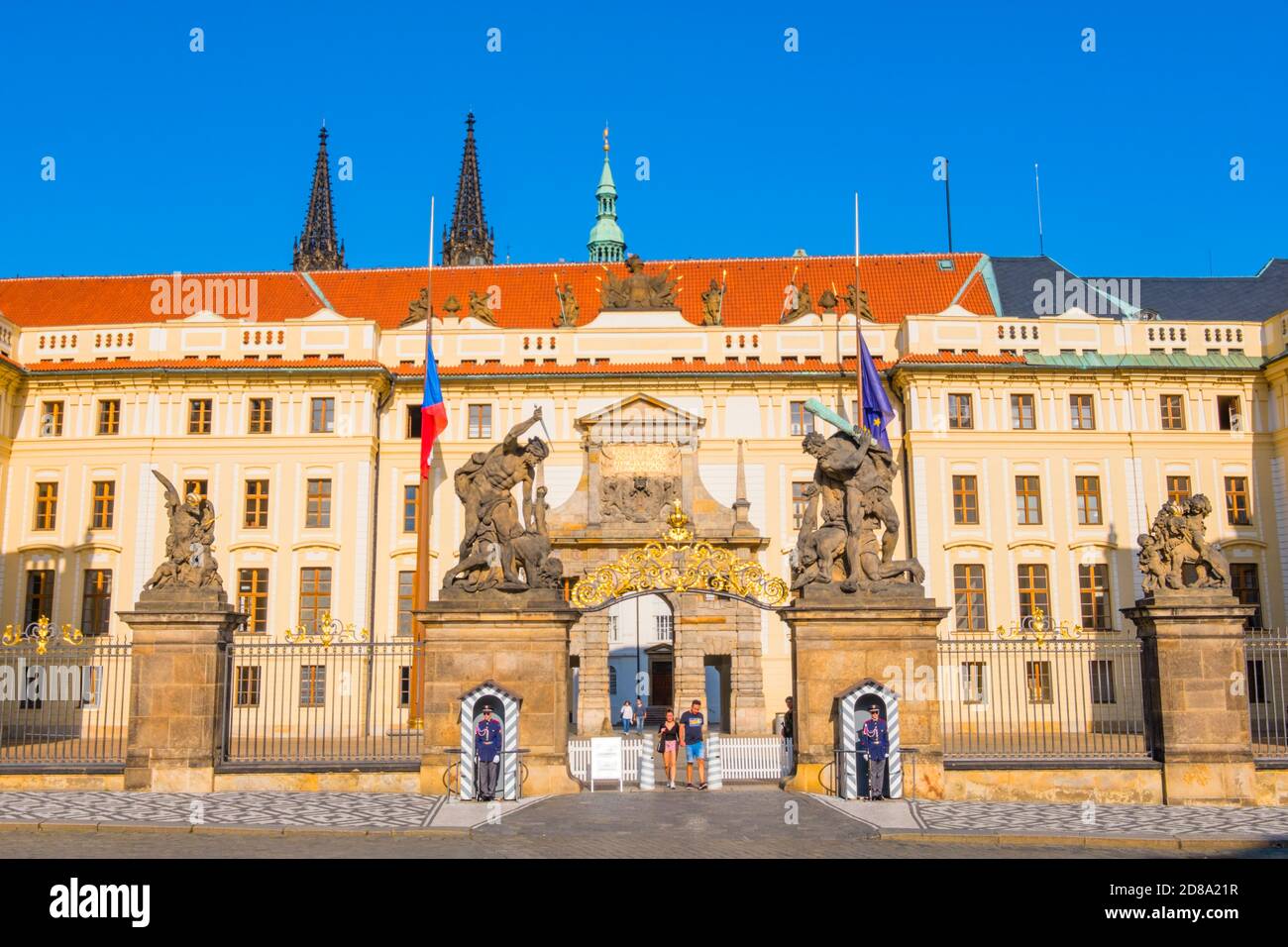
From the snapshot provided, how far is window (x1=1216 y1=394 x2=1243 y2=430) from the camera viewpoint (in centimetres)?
3788

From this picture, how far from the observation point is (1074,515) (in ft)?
121

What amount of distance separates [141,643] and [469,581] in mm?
5055

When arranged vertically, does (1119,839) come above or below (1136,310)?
below

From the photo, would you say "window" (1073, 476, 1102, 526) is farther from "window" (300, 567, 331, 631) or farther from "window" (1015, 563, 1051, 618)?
"window" (300, 567, 331, 631)

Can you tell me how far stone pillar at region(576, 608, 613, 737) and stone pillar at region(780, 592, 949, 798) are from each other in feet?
55.7

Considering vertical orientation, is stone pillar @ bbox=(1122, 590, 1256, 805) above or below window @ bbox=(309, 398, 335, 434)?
below

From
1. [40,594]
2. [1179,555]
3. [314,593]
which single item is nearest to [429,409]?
[314,593]

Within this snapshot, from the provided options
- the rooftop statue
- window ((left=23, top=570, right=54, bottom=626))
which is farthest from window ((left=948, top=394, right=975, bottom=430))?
window ((left=23, top=570, right=54, bottom=626))

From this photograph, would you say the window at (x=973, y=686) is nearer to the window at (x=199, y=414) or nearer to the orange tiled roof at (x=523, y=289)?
the orange tiled roof at (x=523, y=289)

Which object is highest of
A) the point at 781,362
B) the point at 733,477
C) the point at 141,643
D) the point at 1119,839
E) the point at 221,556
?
the point at 781,362

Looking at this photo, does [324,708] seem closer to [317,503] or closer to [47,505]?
[317,503]

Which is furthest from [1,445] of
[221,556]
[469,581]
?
[469,581]
